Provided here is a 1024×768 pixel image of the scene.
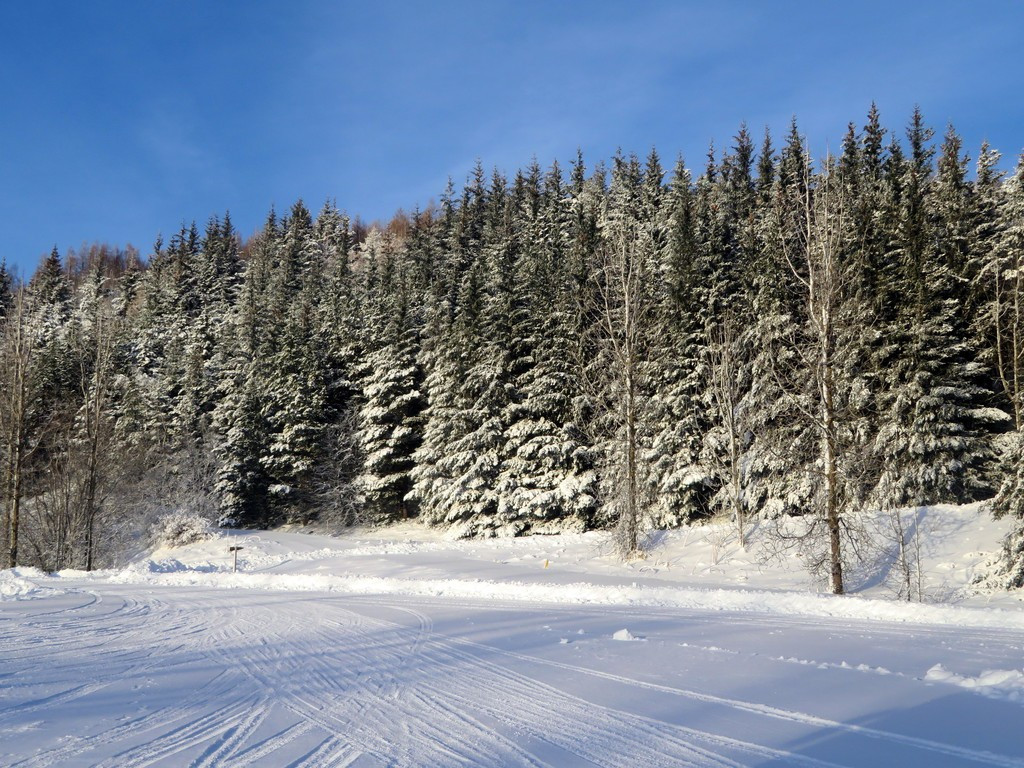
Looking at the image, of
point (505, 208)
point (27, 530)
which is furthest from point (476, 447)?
point (505, 208)

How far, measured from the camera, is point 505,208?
197 ft

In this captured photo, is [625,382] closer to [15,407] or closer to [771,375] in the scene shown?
[771,375]

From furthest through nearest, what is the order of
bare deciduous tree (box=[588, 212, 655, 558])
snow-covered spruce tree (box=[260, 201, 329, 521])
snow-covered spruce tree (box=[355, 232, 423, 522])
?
snow-covered spruce tree (box=[260, 201, 329, 521]) < snow-covered spruce tree (box=[355, 232, 423, 522]) < bare deciduous tree (box=[588, 212, 655, 558])

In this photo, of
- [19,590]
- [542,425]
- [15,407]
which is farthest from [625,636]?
[15,407]

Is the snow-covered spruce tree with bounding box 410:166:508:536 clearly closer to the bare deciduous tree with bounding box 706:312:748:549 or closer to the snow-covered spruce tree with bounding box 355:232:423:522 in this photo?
the snow-covered spruce tree with bounding box 355:232:423:522

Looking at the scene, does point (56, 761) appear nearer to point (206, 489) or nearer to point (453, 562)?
point (453, 562)

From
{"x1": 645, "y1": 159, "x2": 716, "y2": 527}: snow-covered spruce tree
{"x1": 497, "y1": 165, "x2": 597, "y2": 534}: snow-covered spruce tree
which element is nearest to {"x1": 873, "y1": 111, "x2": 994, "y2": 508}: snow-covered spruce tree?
{"x1": 645, "y1": 159, "x2": 716, "y2": 527}: snow-covered spruce tree

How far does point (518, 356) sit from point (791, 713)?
27.1 meters

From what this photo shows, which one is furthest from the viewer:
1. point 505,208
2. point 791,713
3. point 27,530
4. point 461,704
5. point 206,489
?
point 505,208

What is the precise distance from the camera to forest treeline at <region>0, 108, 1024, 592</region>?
66.7ft

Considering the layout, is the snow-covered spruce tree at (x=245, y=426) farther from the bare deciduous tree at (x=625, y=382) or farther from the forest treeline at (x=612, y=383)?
the bare deciduous tree at (x=625, y=382)

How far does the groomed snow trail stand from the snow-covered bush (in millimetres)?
25540

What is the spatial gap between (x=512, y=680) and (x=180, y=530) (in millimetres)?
32480

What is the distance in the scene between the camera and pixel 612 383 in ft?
71.5
